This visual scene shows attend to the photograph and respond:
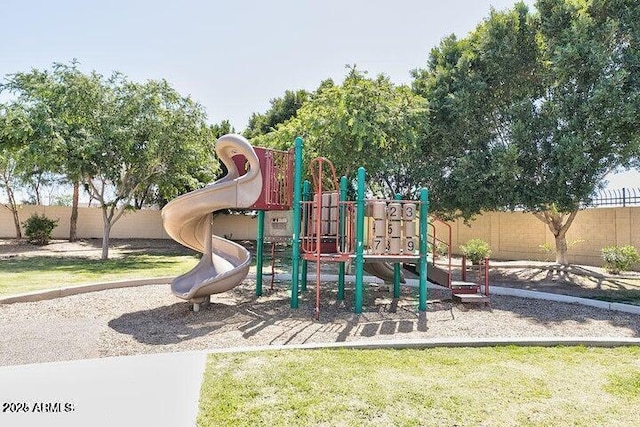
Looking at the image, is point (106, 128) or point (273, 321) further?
point (106, 128)

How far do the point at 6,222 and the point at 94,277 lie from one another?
56.2ft

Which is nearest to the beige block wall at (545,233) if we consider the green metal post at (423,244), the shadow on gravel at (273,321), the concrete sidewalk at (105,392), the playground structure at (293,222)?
the playground structure at (293,222)

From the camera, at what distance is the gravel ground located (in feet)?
18.8

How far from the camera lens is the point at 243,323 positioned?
7039mm

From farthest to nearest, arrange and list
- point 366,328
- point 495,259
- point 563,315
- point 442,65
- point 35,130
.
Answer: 1. point 495,259
2. point 442,65
3. point 35,130
4. point 563,315
5. point 366,328

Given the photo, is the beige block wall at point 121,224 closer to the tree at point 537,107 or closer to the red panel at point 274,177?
the tree at point 537,107

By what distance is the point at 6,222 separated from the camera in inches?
964

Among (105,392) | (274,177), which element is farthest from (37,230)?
(105,392)

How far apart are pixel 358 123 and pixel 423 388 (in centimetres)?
811

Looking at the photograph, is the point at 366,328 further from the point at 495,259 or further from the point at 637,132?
the point at 495,259

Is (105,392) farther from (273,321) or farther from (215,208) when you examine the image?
(215,208)

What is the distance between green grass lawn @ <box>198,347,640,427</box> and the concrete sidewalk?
0.74 feet

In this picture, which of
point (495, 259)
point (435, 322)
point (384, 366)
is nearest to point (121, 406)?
point (384, 366)

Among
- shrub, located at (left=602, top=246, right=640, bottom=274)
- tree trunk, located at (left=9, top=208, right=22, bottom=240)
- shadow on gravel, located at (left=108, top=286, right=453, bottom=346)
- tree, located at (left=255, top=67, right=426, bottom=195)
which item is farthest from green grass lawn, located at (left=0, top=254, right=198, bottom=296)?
shrub, located at (left=602, top=246, right=640, bottom=274)
